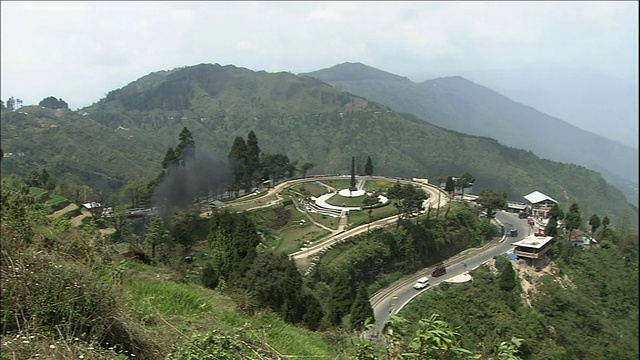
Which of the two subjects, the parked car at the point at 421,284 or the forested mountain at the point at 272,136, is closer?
the parked car at the point at 421,284

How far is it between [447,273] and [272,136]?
63.2m

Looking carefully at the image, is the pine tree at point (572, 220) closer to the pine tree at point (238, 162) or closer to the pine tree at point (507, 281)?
the pine tree at point (507, 281)

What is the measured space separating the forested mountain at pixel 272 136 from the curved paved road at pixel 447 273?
13.8m

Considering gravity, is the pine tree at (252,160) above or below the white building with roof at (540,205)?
above

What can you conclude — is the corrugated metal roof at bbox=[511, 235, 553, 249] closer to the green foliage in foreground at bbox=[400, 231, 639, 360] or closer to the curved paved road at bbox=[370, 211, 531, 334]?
the green foliage in foreground at bbox=[400, 231, 639, 360]

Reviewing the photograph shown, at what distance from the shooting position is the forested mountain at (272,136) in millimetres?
51312

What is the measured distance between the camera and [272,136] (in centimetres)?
8469

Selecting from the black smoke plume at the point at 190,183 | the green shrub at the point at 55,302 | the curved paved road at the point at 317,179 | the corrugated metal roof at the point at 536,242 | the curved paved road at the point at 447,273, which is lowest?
the curved paved road at the point at 447,273

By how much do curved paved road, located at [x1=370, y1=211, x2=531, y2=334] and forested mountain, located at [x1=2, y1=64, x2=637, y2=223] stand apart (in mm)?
13820

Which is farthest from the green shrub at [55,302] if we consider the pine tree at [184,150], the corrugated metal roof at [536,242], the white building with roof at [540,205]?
the white building with roof at [540,205]

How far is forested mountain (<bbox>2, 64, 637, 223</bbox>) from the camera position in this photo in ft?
168

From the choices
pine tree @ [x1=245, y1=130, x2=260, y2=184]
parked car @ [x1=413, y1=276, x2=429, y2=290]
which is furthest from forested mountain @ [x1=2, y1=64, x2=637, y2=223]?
parked car @ [x1=413, y1=276, x2=429, y2=290]

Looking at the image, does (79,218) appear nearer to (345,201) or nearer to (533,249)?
(345,201)

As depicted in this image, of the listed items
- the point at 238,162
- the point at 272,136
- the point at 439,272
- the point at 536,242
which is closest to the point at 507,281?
the point at 439,272
